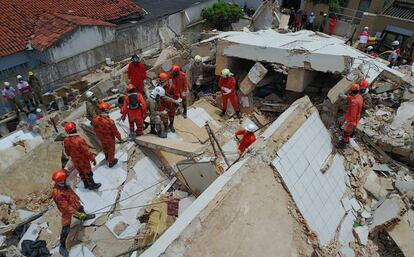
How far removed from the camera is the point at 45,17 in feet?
48.1

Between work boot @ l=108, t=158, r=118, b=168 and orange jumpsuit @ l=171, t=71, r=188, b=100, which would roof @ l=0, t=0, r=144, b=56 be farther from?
work boot @ l=108, t=158, r=118, b=168

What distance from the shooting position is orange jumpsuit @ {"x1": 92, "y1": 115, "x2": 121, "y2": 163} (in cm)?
600

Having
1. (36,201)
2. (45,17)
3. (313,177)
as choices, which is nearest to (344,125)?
(313,177)

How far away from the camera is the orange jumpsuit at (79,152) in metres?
5.59

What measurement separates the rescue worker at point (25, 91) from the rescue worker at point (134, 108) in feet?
21.2

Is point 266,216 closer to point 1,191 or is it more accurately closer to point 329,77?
point 1,191

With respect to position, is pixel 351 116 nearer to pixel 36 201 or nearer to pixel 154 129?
pixel 154 129

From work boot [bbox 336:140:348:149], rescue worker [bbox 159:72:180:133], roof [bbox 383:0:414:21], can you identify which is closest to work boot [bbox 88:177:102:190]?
rescue worker [bbox 159:72:180:133]

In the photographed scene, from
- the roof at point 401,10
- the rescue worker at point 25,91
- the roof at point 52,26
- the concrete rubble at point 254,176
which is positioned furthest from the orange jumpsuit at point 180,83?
the roof at point 401,10

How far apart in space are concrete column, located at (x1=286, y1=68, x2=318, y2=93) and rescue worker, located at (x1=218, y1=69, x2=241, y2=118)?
1.36 metres

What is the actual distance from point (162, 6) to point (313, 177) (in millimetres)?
17373

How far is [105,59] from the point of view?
1488 centimetres

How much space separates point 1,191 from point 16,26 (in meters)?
9.75

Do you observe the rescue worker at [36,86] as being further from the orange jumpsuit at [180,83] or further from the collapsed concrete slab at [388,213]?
the collapsed concrete slab at [388,213]
